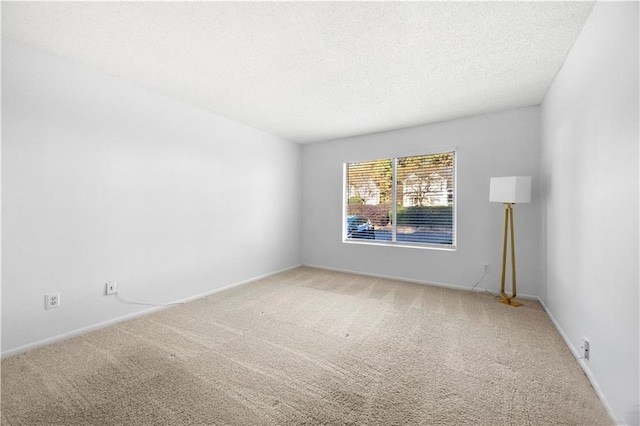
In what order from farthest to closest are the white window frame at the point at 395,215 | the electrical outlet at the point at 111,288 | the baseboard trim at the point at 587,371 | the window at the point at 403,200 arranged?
the window at the point at 403,200, the white window frame at the point at 395,215, the electrical outlet at the point at 111,288, the baseboard trim at the point at 587,371

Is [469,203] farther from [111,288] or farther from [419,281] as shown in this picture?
[111,288]

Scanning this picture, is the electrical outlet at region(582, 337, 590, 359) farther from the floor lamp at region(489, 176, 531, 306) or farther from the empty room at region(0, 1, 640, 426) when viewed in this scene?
the floor lamp at region(489, 176, 531, 306)

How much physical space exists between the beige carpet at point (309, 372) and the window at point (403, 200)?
1.49 meters

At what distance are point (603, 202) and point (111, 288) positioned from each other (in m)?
4.19

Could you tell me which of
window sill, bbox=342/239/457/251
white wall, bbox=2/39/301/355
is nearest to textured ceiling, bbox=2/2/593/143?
white wall, bbox=2/39/301/355

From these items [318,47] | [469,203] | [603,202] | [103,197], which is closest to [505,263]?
[469,203]

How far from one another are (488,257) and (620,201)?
8.17 ft

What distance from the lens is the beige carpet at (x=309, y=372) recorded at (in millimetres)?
1526

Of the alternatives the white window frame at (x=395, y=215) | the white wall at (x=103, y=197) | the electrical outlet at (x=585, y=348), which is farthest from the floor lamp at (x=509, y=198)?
the white wall at (x=103, y=197)

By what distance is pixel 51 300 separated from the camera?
2.32m

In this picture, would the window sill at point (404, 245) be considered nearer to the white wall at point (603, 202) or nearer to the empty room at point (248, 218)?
the empty room at point (248, 218)

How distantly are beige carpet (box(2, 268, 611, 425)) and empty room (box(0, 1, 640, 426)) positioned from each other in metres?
0.02

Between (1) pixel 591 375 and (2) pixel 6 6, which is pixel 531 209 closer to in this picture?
(1) pixel 591 375

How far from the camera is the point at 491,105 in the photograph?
11.4 ft
